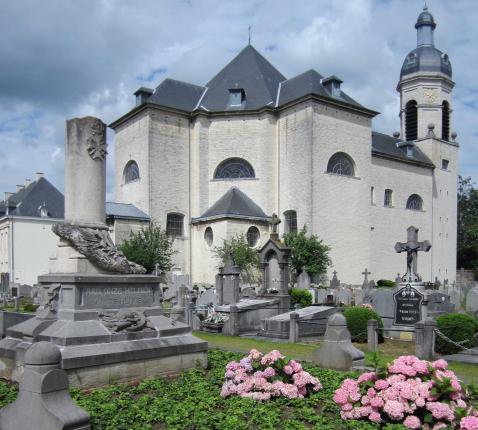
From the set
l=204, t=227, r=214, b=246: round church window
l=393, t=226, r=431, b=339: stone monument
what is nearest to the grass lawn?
l=393, t=226, r=431, b=339: stone monument

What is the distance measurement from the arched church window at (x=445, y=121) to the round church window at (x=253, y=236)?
74.7 feet

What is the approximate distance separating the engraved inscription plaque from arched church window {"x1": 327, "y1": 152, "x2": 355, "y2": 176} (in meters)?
28.4

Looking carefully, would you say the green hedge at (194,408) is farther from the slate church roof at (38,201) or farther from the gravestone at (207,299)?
the slate church roof at (38,201)

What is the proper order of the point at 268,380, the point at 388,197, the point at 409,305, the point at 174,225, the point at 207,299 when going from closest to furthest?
1. the point at 268,380
2. the point at 409,305
3. the point at 207,299
4. the point at 174,225
5. the point at 388,197

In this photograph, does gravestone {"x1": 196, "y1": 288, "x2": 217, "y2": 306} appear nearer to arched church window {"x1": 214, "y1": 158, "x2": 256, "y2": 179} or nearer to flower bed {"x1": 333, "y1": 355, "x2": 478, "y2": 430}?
flower bed {"x1": 333, "y1": 355, "x2": 478, "y2": 430}

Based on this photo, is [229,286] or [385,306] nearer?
[385,306]

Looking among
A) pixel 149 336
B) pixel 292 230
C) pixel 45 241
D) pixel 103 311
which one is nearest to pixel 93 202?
pixel 103 311

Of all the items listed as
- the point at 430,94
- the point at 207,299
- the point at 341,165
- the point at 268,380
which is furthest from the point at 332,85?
the point at 268,380

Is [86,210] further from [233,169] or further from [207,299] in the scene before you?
[233,169]

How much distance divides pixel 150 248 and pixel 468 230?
37824 millimetres

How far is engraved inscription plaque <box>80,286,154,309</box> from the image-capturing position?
685cm

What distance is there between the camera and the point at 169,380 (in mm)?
6875

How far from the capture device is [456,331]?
11.6 meters

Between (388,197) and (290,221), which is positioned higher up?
(388,197)
